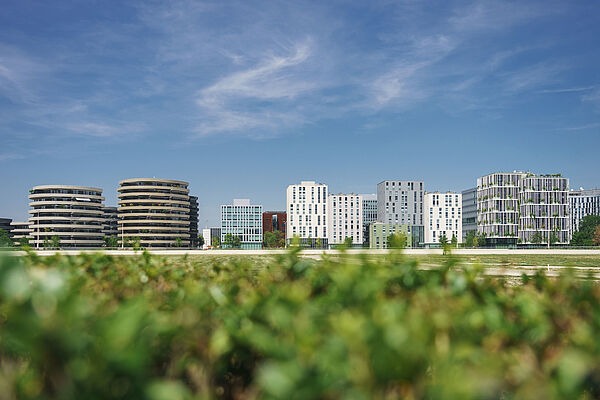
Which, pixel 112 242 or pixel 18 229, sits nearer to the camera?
pixel 112 242

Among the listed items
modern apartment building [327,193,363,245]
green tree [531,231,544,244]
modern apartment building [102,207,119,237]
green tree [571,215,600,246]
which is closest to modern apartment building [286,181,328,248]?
modern apartment building [327,193,363,245]

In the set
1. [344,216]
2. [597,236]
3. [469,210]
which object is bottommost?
[597,236]

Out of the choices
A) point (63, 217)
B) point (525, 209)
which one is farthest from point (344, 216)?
point (63, 217)

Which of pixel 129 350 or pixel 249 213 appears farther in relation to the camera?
pixel 249 213

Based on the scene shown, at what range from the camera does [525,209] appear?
139 m

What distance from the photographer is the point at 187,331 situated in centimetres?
218

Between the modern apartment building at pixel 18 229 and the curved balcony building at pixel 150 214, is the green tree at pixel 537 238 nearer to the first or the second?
the curved balcony building at pixel 150 214

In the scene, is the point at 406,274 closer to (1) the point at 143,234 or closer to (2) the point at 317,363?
(2) the point at 317,363

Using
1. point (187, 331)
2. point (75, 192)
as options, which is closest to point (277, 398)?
point (187, 331)

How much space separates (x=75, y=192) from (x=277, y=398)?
15106 centimetres

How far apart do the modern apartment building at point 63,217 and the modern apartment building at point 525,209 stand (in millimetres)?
117139

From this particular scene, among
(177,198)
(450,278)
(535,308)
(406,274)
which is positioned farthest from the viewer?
(177,198)

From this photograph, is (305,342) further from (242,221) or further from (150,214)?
(242,221)

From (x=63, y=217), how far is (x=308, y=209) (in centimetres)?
8540
